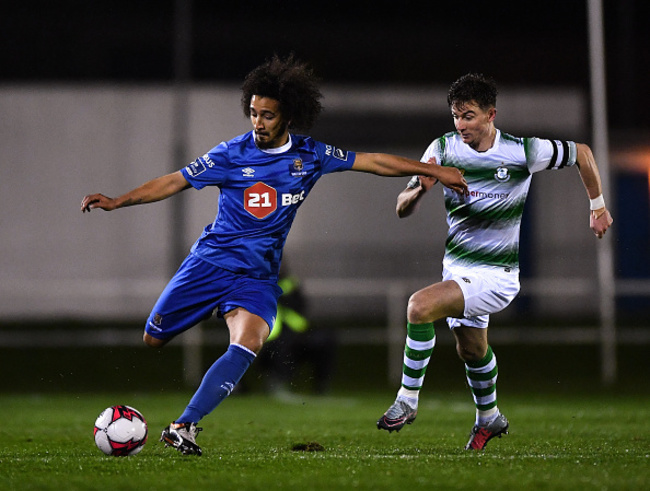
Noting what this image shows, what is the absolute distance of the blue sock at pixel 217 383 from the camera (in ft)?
19.7

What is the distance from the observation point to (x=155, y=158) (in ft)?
78.6

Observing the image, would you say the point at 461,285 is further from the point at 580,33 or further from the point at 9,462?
the point at 580,33

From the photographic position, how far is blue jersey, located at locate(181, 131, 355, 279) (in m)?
6.46

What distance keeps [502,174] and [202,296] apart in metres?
1.95

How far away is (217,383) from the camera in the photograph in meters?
6.11

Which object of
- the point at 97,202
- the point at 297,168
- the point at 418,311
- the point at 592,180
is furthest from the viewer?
the point at 592,180

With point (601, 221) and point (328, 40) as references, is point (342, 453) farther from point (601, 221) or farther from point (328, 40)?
point (328, 40)

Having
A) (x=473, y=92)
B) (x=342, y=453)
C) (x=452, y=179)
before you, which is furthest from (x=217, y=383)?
(x=473, y=92)

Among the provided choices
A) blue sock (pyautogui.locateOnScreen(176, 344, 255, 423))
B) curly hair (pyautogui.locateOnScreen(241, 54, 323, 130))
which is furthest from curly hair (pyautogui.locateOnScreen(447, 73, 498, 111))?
blue sock (pyautogui.locateOnScreen(176, 344, 255, 423))

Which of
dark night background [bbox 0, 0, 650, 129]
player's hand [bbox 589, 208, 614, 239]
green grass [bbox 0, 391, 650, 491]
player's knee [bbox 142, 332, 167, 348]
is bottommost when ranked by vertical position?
green grass [bbox 0, 391, 650, 491]

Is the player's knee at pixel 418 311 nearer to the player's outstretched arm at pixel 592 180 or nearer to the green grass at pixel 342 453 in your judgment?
the green grass at pixel 342 453

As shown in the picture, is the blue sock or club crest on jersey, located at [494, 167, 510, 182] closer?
the blue sock

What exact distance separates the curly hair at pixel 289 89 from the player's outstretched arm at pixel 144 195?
2.26 ft

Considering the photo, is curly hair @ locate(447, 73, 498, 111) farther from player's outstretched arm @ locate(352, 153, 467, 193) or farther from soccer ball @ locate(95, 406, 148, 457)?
soccer ball @ locate(95, 406, 148, 457)
